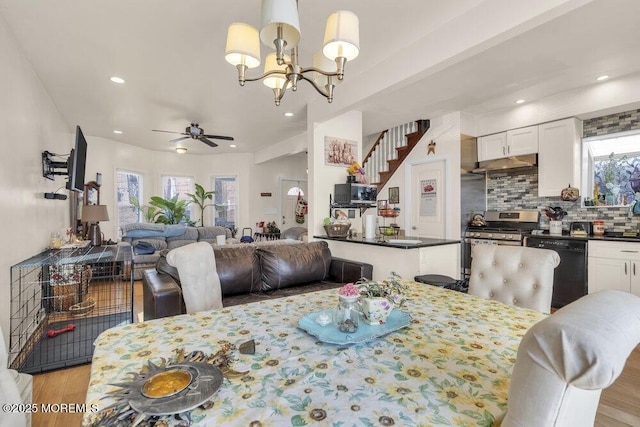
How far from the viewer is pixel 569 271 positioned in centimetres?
362

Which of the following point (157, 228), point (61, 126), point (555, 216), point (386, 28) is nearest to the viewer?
point (386, 28)

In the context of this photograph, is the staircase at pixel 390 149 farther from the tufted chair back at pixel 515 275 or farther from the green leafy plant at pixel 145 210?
the green leafy plant at pixel 145 210

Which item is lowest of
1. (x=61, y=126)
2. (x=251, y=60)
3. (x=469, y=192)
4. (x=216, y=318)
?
(x=216, y=318)

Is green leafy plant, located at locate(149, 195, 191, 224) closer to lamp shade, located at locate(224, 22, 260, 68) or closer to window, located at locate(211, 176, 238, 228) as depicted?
window, located at locate(211, 176, 238, 228)

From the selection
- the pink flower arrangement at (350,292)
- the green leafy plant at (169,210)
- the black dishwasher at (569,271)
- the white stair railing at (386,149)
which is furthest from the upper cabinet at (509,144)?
the green leafy plant at (169,210)

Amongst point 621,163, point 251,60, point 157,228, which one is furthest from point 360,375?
point 157,228

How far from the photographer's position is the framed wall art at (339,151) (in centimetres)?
405

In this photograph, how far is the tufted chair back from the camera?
154 cm

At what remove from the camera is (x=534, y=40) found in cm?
258

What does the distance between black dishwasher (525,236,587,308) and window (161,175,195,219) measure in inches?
290

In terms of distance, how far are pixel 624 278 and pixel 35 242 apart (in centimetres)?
614

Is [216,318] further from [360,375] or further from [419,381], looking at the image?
[419,381]

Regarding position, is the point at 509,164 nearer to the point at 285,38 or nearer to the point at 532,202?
the point at 532,202

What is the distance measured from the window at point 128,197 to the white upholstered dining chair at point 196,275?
234 inches
